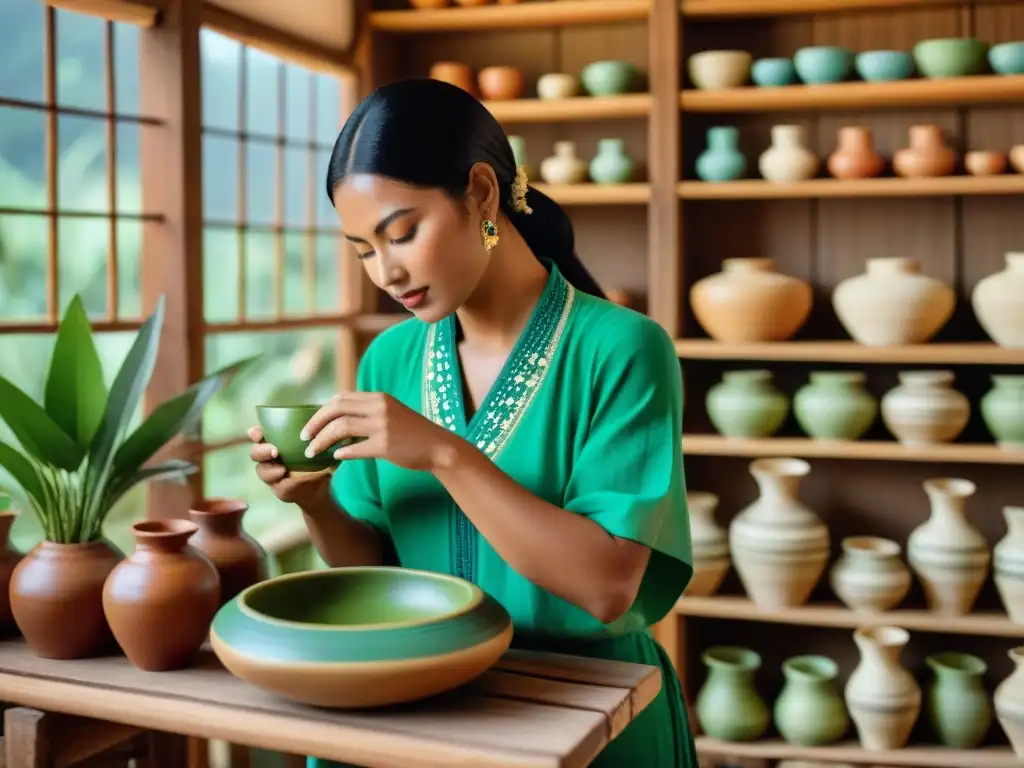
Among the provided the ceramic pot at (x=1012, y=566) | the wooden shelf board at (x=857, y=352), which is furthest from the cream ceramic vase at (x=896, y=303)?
the ceramic pot at (x=1012, y=566)

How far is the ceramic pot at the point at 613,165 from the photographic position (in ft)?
11.2

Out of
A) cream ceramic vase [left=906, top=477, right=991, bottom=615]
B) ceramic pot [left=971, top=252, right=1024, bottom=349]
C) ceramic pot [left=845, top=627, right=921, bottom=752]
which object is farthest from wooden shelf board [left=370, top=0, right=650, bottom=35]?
ceramic pot [left=845, top=627, right=921, bottom=752]

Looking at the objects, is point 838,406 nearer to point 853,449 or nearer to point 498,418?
point 853,449

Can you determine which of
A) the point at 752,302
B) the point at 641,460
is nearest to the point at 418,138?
the point at 641,460

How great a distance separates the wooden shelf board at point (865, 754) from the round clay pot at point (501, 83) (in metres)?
2.03

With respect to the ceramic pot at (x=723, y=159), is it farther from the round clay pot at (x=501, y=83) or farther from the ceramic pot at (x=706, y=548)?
the ceramic pot at (x=706, y=548)

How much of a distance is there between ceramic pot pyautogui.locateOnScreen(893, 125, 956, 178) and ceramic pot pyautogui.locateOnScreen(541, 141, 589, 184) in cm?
93

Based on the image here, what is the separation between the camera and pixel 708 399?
340 cm

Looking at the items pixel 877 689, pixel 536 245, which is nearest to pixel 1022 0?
pixel 877 689

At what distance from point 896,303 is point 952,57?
2.27 feet

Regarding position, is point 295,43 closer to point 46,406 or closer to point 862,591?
point 46,406

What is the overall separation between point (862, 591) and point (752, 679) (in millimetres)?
412

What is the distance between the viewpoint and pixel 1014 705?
310 cm

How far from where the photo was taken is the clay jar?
1.26 meters
